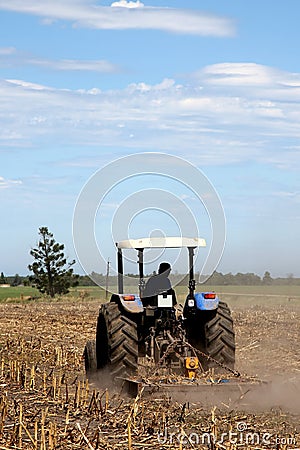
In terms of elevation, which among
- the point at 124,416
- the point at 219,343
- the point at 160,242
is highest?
the point at 160,242

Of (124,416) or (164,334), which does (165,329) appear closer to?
(164,334)

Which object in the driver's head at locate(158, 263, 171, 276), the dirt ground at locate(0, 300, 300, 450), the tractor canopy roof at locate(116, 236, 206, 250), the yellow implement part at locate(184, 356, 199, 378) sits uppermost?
the tractor canopy roof at locate(116, 236, 206, 250)

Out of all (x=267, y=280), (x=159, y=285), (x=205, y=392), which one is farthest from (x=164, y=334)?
(x=267, y=280)

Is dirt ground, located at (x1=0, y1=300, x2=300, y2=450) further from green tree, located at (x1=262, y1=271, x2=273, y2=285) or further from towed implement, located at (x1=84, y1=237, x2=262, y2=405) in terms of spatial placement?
green tree, located at (x1=262, y1=271, x2=273, y2=285)

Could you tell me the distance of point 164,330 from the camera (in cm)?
1229

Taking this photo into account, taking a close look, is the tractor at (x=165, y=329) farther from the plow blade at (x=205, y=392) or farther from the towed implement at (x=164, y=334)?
the plow blade at (x=205, y=392)

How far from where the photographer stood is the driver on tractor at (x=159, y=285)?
482 inches

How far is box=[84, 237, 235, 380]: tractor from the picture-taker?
11.8 meters

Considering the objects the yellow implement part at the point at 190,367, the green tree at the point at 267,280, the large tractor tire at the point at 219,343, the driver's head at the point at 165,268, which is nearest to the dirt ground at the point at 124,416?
the large tractor tire at the point at 219,343

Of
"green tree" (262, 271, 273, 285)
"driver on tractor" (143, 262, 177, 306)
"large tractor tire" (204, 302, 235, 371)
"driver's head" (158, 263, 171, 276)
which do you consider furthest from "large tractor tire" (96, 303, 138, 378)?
"green tree" (262, 271, 273, 285)

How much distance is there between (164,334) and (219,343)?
0.83 m

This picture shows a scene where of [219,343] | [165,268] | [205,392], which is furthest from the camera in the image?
[165,268]

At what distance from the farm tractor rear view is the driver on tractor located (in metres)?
0.02

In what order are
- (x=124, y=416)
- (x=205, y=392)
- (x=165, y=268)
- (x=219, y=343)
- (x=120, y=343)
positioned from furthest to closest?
(x=165, y=268)
(x=219, y=343)
(x=120, y=343)
(x=205, y=392)
(x=124, y=416)
